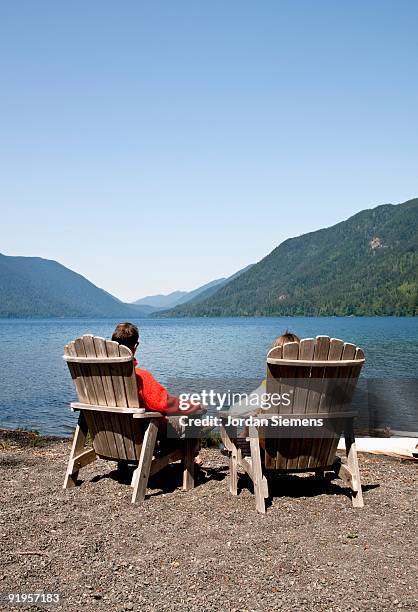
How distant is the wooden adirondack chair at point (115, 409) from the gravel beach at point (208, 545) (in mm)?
339

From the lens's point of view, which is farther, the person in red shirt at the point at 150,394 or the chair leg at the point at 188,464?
the chair leg at the point at 188,464

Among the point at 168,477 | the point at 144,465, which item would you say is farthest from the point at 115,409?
the point at 168,477

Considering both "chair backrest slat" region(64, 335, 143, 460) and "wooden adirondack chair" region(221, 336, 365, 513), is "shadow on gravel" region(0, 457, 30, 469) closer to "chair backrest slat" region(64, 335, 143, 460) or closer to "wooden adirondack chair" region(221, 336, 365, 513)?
"chair backrest slat" region(64, 335, 143, 460)

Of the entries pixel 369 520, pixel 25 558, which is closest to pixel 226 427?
pixel 369 520

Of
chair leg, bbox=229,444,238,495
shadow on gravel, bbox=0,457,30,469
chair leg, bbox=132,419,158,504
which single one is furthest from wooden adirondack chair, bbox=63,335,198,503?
shadow on gravel, bbox=0,457,30,469

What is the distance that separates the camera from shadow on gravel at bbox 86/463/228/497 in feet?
21.4

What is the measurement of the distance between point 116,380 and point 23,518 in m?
1.40

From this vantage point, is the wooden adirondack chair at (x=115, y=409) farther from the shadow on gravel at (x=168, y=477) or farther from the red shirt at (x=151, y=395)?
the shadow on gravel at (x=168, y=477)

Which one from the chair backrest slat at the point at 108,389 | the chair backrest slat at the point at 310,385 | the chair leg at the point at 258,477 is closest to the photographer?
the chair backrest slat at the point at 310,385

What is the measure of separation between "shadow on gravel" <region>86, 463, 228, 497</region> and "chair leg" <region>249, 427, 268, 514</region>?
41.2 inches

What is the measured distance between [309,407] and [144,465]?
1634mm

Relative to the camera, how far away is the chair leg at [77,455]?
6430 mm

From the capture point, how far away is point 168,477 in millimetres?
6938

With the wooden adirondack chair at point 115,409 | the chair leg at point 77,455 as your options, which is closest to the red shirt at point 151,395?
the wooden adirondack chair at point 115,409
